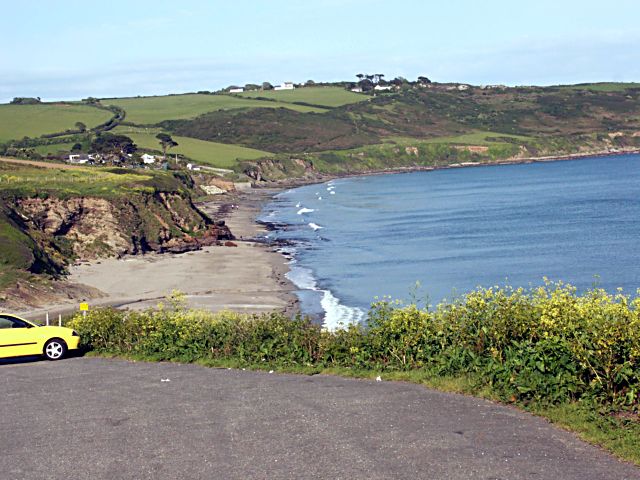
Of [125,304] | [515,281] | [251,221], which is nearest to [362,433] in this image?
[125,304]

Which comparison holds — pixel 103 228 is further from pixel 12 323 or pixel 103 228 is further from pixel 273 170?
pixel 273 170

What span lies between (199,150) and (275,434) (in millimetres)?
176974

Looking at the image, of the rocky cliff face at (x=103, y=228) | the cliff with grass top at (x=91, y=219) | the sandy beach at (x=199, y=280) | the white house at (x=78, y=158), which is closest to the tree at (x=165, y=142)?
the white house at (x=78, y=158)

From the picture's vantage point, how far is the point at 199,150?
615ft

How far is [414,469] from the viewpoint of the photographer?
11781mm

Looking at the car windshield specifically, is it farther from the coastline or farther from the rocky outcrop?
the rocky outcrop

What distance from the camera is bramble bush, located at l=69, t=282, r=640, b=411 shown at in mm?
14297

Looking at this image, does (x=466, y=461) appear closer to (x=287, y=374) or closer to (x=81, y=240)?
(x=287, y=374)

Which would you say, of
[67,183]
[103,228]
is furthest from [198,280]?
[67,183]

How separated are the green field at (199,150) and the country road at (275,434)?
509 feet

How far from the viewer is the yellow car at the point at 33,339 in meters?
21.4

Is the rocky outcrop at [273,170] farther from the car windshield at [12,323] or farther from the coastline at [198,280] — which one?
the car windshield at [12,323]

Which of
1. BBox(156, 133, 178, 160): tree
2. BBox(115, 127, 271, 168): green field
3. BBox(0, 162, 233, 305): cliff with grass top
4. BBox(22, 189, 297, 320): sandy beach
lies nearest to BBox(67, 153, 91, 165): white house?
BBox(156, 133, 178, 160): tree

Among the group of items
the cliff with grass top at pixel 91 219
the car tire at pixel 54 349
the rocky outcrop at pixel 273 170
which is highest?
the car tire at pixel 54 349
